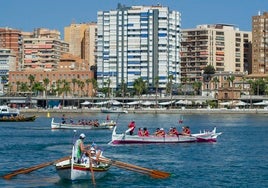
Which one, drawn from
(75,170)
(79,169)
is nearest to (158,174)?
(79,169)

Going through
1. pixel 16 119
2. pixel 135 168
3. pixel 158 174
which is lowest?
pixel 158 174

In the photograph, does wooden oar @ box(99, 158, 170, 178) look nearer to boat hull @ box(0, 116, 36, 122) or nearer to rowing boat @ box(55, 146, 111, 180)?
rowing boat @ box(55, 146, 111, 180)

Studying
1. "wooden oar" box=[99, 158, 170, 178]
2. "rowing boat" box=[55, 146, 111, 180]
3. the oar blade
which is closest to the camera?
"rowing boat" box=[55, 146, 111, 180]

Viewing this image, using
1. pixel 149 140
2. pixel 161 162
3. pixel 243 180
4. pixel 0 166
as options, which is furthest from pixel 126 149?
pixel 243 180

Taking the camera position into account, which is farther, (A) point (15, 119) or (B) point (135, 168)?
(A) point (15, 119)

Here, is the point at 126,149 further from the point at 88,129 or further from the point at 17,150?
the point at 88,129

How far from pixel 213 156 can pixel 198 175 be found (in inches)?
548

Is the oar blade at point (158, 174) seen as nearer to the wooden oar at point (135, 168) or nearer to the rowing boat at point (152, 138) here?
the wooden oar at point (135, 168)

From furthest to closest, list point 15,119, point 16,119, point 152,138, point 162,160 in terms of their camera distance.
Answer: point 16,119, point 15,119, point 152,138, point 162,160

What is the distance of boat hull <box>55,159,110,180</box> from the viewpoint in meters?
49.0

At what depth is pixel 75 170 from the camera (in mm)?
49000

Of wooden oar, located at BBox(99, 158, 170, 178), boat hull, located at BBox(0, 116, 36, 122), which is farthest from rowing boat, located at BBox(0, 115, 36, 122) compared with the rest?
wooden oar, located at BBox(99, 158, 170, 178)

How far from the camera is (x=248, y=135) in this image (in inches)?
4117

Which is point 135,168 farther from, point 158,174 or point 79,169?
point 79,169
